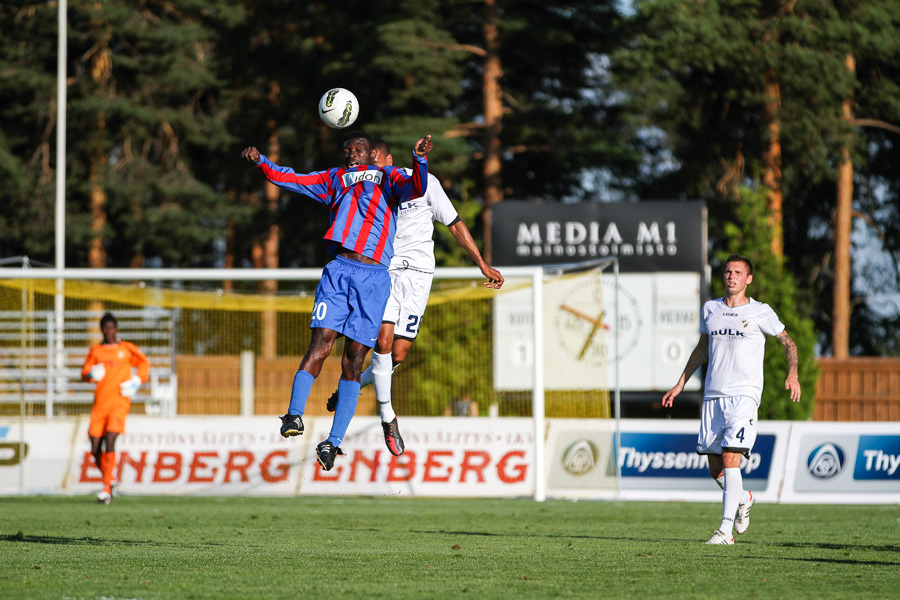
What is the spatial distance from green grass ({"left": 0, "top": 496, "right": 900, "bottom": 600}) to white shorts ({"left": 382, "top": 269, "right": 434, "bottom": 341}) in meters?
1.71

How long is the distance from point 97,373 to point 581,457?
22.3ft

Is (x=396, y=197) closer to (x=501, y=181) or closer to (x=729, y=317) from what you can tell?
(x=729, y=317)

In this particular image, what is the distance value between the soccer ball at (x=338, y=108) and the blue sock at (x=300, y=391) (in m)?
1.79

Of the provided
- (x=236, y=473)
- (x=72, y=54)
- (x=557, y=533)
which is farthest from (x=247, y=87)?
(x=557, y=533)

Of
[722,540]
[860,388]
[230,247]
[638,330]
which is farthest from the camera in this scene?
[230,247]

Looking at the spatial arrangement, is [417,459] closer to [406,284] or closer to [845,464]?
[845,464]

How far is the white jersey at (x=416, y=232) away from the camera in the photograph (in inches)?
354

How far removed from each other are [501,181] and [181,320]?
506 inches

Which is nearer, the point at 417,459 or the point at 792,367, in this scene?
the point at 792,367

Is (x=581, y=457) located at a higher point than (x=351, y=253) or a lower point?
lower

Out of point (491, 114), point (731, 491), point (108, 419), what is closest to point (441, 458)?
point (108, 419)

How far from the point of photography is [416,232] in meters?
9.07

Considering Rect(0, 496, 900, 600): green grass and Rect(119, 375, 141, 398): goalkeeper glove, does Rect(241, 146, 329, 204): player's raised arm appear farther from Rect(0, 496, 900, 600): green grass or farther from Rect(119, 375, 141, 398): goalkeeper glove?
Rect(119, 375, 141, 398): goalkeeper glove

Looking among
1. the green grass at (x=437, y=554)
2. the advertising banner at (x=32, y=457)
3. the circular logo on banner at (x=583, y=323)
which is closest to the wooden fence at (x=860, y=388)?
the circular logo on banner at (x=583, y=323)
